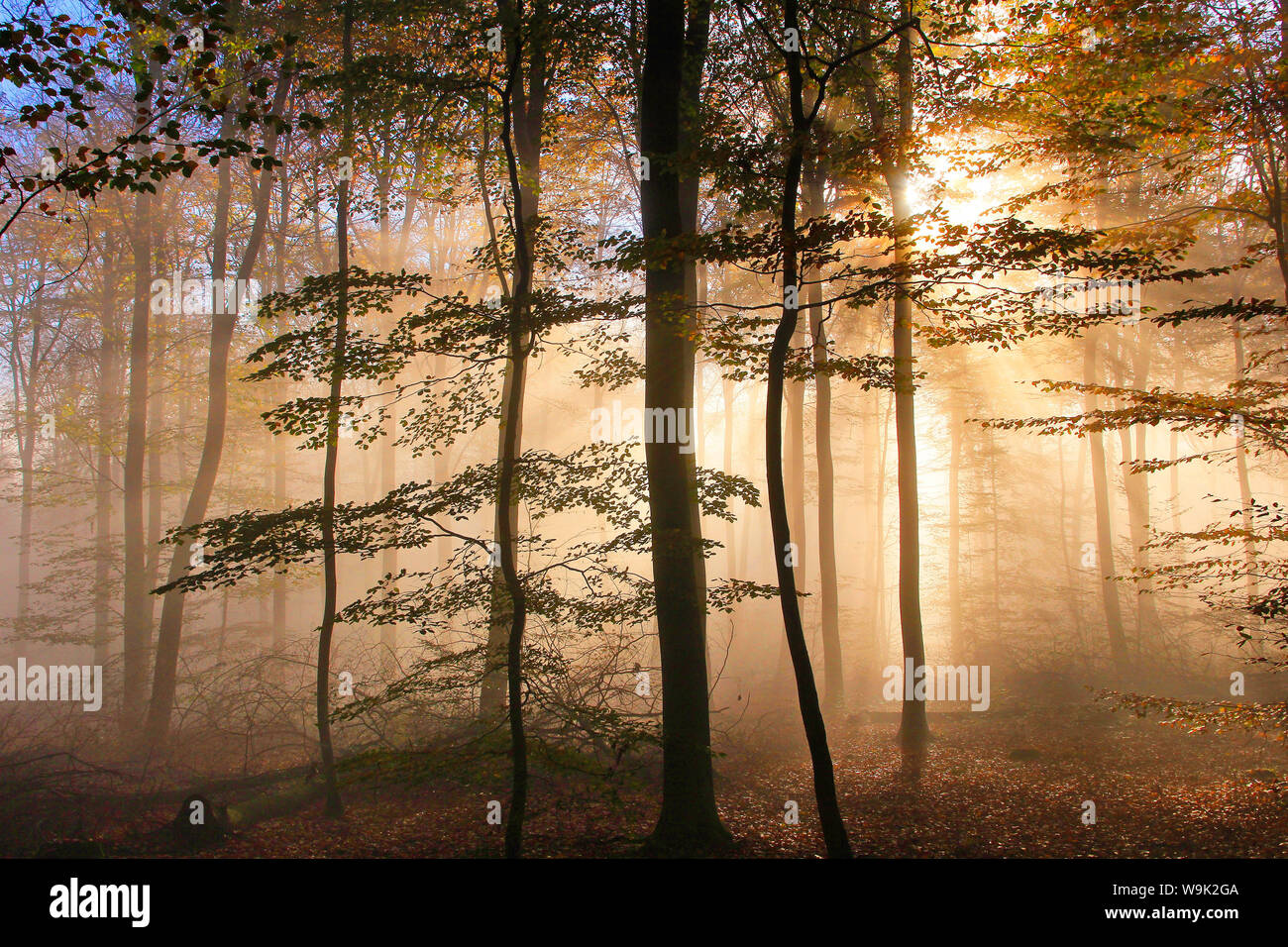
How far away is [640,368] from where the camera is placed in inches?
330

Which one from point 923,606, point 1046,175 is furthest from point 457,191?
point 923,606

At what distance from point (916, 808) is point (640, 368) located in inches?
242

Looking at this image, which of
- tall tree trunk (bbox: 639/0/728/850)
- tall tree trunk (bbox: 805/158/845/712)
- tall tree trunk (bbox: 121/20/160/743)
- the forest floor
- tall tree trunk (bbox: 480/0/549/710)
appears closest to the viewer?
tall tree trunk (bbox: 639/0/728/850)

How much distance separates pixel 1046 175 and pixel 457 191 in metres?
13.4

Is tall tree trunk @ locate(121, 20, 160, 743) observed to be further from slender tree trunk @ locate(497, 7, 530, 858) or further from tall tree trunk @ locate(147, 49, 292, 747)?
slender tree trunk @ locate(497, 7, 530, 858)

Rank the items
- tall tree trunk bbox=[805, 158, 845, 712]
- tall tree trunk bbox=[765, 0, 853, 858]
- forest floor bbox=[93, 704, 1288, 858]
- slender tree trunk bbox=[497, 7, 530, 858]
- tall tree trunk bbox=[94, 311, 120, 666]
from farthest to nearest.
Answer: tall tree trunk bbox=[94, 311, 120, 666]
tall tree trunk bbox=[805, 158, 845, 712]
forest floor bbox=[93, 704, 1288, 858]
slender tree trunk bbox=[497, 7, 530, 858]
tall tree trunk bbox=[765, 0, 853, 858]

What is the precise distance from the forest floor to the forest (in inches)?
3.0

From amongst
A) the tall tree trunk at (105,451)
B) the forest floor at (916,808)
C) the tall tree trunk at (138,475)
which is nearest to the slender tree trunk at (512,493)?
the forest floor at (916,808)

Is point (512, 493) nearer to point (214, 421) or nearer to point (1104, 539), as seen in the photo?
point (214, 421)

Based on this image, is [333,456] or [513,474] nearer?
[513,474]

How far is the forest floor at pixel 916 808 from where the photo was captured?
7.43 metres

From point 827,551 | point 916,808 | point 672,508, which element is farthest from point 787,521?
point 827,551

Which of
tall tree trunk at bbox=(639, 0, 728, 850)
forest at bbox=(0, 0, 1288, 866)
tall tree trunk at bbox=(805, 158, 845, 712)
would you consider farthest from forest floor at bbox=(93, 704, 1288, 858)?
tall tree trunk at bbox=(805, 158, 845, 712)

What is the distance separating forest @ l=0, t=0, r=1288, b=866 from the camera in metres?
6.66
